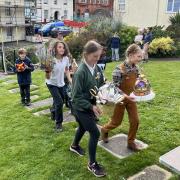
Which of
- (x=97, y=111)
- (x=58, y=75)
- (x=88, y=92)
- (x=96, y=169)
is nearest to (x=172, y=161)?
(x=97, y=111)

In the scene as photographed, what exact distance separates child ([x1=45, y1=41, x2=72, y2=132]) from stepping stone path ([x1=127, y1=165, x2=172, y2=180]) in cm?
219

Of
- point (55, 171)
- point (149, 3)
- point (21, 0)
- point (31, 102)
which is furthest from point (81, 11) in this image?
point (55, 171)

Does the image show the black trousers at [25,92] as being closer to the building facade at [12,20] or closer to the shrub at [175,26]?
the shrub at [175,26]

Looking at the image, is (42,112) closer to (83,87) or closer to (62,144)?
(62,144)

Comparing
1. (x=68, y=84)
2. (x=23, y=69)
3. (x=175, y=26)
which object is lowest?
(x=68, y=84)

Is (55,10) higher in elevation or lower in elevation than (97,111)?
higher

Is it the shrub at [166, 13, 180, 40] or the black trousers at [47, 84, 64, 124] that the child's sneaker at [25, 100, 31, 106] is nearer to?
the black trousers at [47, 84, 64, 124]

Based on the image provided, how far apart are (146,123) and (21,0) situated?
145 feet

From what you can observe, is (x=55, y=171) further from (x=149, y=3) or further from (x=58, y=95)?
(x=149, y=3)

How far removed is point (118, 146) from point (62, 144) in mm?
1025

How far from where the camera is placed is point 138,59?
468 centimetres

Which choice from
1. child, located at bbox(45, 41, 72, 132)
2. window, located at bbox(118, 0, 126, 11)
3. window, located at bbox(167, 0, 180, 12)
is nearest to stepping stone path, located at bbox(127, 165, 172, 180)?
child, located at bbox(45, 41, 72, 132)

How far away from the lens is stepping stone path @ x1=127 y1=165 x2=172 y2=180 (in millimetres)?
4320

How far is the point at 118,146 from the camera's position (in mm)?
5254
